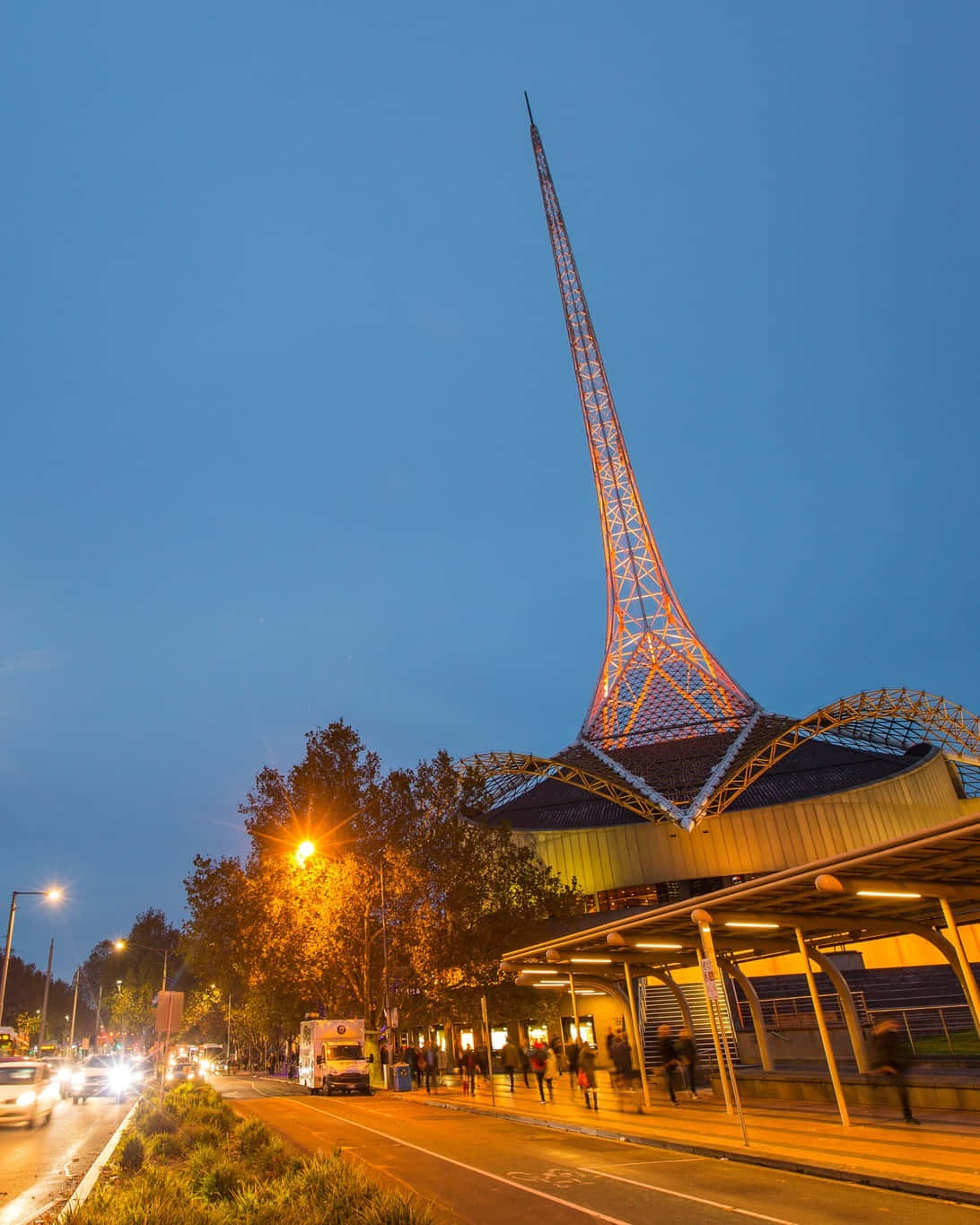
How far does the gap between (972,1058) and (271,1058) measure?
203 ft

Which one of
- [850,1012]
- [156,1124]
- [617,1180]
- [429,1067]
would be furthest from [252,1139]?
[429,1067]

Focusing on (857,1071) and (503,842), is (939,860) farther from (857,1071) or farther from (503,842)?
(503,842)

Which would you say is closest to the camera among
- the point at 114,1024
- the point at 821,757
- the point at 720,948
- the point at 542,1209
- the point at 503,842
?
the point at 542,1209

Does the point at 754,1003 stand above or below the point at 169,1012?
below

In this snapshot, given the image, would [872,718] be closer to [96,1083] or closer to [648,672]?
[648,672]

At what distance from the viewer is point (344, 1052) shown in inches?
1425

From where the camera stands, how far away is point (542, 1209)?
10852mm

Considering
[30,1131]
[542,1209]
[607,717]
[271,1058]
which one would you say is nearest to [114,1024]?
[271,1058]

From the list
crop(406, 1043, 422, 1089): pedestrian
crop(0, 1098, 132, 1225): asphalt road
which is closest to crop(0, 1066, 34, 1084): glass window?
crop(0, 1098, 132, 1225): asphalt road

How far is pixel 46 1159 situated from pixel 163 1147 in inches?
109

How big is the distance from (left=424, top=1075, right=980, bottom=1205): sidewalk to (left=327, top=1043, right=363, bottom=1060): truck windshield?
41.1ft

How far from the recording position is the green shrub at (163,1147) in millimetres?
15823

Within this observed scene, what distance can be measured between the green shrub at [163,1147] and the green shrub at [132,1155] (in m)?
0.19

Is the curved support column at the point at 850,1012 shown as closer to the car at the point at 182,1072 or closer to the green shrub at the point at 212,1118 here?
the green shrub at the point at 212,1118
